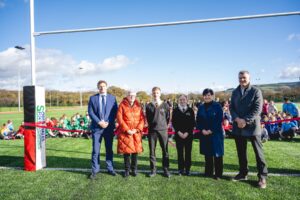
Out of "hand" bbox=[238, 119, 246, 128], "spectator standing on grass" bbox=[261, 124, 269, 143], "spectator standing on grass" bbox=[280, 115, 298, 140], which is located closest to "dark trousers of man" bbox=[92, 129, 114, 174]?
"hand" bbox=[238, 119, 246, 128]

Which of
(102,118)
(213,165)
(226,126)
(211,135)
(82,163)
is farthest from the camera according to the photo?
(226,126)

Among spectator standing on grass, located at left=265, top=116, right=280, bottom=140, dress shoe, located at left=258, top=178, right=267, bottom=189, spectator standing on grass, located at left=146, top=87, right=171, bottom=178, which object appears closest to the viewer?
dress shoe, located at left=258, top=178, right=267, bottom=189

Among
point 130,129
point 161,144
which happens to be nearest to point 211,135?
point 161,144

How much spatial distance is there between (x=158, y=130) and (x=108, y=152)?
1.33 metres

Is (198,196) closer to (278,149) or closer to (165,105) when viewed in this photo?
(165,105)

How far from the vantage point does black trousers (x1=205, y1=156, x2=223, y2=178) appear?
5449mm

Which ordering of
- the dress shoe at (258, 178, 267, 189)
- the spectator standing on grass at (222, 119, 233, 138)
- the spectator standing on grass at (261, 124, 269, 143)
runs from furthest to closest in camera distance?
the spectator standing on grass at (261, 124, 269, 143)
the spectator standing on grass at (222, 119, 233, 138)
the dress shoe at (258, 178, 267, 189)

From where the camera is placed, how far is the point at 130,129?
5.73 meters

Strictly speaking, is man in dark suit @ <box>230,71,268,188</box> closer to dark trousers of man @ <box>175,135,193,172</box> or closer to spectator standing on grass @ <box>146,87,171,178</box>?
dark trousers of man @ <box>175,135,193,172</box>

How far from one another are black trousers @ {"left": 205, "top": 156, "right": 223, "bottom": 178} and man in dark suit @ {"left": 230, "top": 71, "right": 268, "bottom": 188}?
34 cm

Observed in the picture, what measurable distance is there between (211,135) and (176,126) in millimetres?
807

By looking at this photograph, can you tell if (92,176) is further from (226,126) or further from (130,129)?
(226,126)

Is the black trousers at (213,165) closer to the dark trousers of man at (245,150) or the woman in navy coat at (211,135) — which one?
the woman in navy coat at (211,135)

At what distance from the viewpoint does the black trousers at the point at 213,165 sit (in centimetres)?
545
